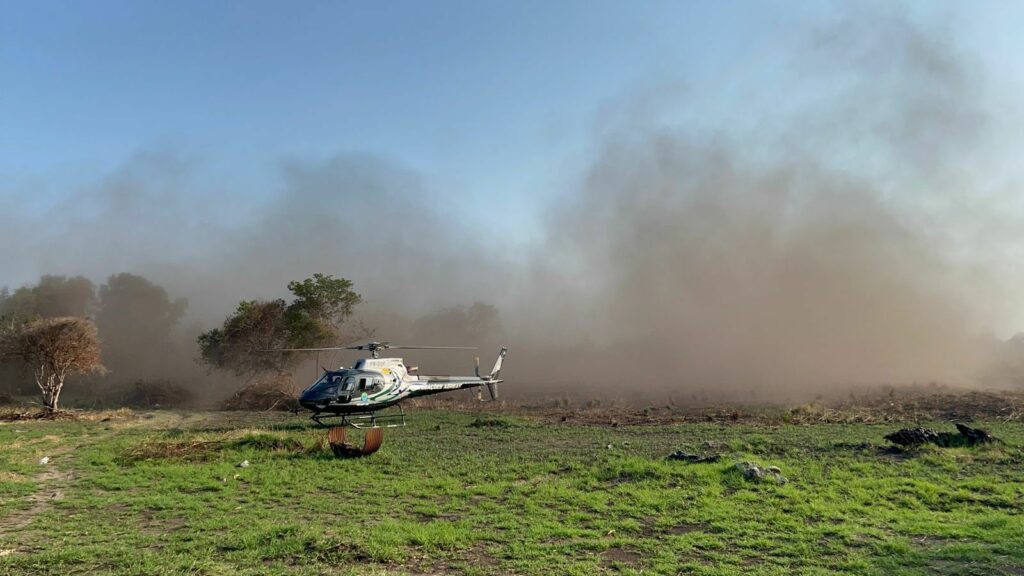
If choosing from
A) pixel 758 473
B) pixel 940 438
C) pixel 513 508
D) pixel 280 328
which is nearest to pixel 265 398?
pixel 280 328

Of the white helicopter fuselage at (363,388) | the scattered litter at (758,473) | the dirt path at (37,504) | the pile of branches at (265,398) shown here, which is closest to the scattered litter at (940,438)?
the scattered litter at (758,473)

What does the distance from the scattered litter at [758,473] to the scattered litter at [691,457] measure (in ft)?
3.76

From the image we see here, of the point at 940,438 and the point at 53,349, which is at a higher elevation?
the point at 53,349

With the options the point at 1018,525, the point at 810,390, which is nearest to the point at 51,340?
the point at 1018,525

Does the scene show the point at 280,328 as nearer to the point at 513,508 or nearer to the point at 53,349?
the point at 53,349

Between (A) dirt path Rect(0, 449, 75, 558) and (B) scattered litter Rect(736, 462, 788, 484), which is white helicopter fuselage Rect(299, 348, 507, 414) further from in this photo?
(B) scattered litter Rect(736, 462, 788, 484)

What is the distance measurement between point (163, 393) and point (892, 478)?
145 feet

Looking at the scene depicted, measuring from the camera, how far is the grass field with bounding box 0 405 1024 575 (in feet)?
21.5

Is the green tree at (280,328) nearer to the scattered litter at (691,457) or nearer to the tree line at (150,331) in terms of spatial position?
the tree line at (150,331)

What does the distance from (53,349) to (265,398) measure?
10.8 m

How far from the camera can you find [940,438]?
1401cm

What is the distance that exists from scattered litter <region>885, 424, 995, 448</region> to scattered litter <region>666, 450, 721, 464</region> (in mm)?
5214

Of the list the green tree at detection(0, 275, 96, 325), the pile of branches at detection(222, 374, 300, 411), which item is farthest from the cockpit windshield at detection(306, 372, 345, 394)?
the green tree at detection(0, 275, 96, 325)

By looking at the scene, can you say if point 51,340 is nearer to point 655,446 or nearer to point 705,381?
point 655,446
